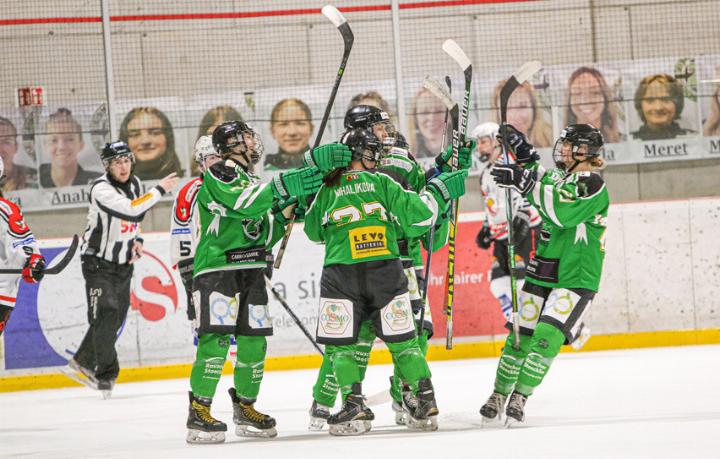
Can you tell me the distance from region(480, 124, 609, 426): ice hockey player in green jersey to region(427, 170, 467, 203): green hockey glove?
6.9 inches

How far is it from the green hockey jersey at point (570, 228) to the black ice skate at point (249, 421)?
1.29 meters

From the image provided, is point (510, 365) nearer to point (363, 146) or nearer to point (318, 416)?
point (318, 416)

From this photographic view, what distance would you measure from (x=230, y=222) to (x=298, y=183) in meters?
0.41

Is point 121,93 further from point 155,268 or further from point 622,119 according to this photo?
point 622,119

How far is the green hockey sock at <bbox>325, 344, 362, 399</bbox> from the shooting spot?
454 centimetres

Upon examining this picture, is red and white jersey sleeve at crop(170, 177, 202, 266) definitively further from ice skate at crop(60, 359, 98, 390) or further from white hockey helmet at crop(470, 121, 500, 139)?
white hockey helmet at crop(470, 121, 500, 139)

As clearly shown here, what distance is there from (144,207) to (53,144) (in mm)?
2505

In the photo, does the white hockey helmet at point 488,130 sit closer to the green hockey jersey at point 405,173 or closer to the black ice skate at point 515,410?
the green hockey jersey at point 405,173

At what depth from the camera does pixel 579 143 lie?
491 cm

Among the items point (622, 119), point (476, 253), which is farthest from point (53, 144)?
point (622, 119)

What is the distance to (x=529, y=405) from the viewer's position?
557 centimetres

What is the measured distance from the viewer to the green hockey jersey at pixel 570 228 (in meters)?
4.74

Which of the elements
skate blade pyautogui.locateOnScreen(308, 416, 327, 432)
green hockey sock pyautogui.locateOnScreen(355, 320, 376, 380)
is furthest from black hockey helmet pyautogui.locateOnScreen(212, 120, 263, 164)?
skate blade pyautogui.locateOnScreen(308, 416, 327, 432)

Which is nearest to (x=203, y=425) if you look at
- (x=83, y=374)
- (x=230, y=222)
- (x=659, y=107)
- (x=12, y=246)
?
(x=230, y=222)
